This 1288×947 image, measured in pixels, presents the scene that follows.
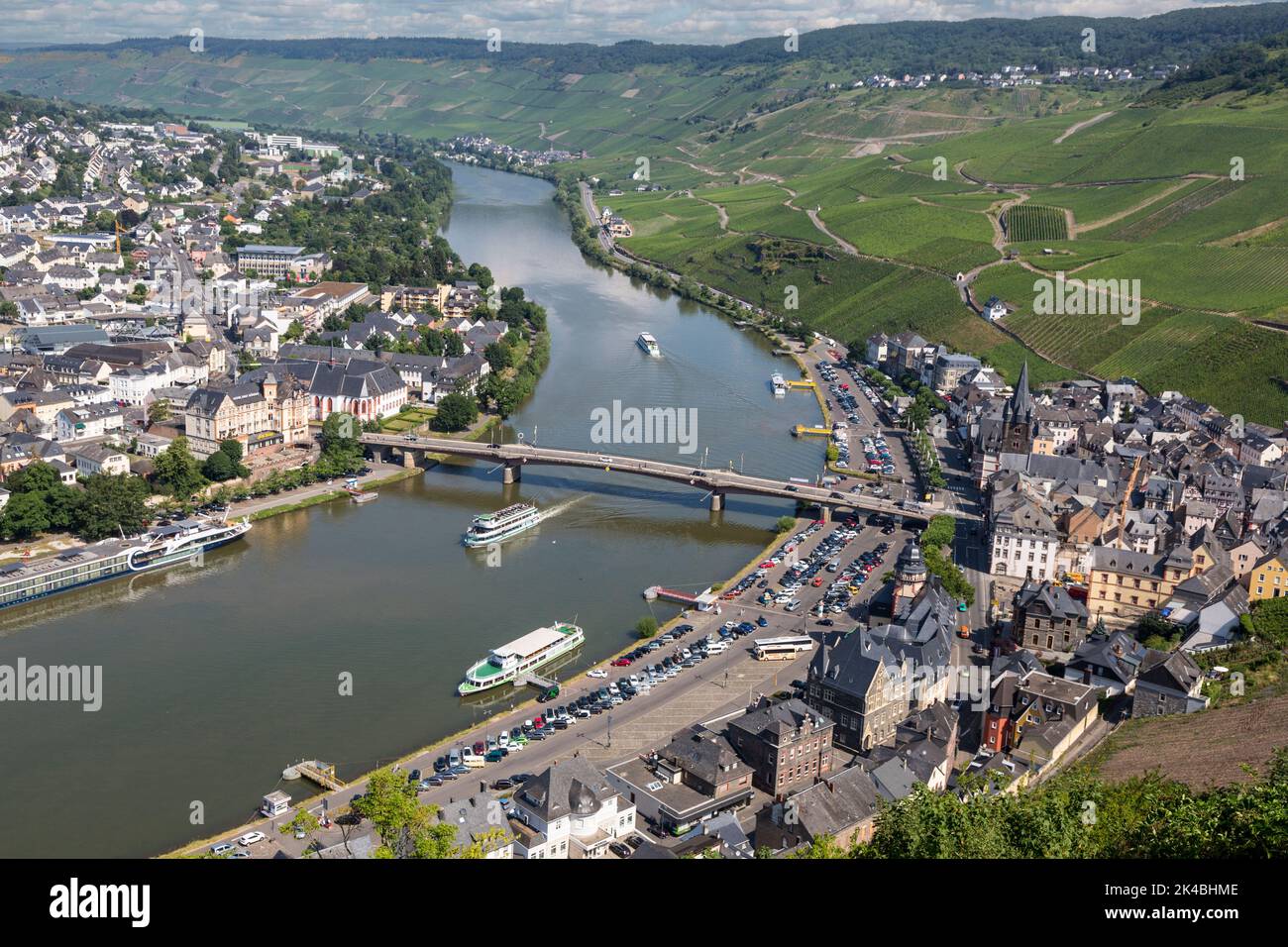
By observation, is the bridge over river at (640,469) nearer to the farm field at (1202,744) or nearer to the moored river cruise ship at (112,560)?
the moored river cruise ship at (112,560)

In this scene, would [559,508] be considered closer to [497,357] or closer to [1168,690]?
[497,357]

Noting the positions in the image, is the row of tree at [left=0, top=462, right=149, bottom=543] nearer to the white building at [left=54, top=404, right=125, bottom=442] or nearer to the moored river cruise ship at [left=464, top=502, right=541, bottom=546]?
the white building at [left=54, top=404, right=125, bottom=442]

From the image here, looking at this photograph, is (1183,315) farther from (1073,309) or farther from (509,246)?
(509,246)

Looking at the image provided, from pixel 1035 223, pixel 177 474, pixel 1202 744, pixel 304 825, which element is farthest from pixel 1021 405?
pixel 1035 223

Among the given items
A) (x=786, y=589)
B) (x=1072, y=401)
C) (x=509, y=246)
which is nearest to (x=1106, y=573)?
(x=786, y=589)

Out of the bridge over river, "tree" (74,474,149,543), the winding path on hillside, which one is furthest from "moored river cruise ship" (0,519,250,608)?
the winding path on hillside

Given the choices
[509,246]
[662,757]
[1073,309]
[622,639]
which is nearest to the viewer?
[662,757]

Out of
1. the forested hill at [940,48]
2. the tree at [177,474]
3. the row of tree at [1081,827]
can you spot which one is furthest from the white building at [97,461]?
the forested hill at [940,48]
